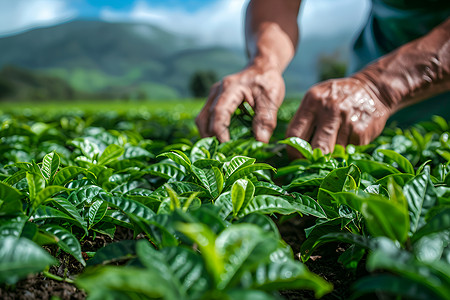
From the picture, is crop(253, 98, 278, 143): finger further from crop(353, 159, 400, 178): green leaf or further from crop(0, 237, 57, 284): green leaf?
crop(0, 237, 57, 284): green leaf

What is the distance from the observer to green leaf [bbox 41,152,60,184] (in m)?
1.01

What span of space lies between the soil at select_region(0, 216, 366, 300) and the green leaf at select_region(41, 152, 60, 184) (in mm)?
203

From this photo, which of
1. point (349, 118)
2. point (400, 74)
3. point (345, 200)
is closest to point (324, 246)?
point (345, 200)

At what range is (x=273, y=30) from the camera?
2.33 meters

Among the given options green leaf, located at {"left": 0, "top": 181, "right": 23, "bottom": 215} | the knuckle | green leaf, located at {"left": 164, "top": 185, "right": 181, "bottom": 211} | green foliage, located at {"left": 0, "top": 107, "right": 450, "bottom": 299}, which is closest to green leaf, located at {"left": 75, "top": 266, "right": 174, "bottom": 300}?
green foliage, located at {"left": 0, "top": 107, "right": 450, "bottom": 299}

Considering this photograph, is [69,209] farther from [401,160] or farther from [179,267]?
[401,160]

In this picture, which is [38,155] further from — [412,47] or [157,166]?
[412,47]

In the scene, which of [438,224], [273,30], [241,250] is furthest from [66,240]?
[273,30]

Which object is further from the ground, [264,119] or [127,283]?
[127,283]

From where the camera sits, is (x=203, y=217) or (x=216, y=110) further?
(x=216, y=110)

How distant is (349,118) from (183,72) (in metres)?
146

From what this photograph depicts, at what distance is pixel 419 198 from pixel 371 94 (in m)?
1.07

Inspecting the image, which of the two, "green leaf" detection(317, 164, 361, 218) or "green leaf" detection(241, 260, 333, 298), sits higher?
"green leaf" detection(241, 260, 333, 298)

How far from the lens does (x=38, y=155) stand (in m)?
1.49
